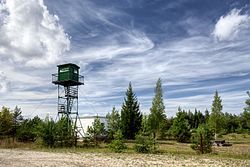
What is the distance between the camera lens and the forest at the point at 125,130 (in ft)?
90.6

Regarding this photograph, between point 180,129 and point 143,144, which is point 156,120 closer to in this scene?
point 180,129

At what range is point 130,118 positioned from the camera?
52.4m

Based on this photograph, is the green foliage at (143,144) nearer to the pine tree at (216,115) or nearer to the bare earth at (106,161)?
the bare earth at (106,161)

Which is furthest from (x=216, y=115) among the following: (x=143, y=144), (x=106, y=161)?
(x=106, y=161)

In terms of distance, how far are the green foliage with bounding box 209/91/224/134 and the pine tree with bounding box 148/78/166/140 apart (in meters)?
8.95

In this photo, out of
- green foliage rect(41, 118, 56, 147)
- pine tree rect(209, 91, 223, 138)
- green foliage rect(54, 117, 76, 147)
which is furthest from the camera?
pine tree rect(209, 91, 223, 138)

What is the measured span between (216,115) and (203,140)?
2967 cm

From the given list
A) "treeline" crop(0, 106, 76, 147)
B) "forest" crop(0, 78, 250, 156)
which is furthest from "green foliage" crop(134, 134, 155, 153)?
"treeline" crop(0, 106, 76, 147)

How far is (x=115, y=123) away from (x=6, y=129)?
1771 centimetres

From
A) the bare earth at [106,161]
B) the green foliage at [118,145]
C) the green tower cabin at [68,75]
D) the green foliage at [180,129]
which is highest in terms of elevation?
the green tower cabin at [68,75]

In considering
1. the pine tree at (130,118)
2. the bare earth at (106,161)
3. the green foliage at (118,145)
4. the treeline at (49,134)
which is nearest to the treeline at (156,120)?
the pine tree at (130,118)

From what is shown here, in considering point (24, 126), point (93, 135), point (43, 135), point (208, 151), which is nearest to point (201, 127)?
point (208, 151)

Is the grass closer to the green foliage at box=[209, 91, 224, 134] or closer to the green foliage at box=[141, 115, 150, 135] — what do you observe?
the green foliage at box=[141, 115, 150, 135]

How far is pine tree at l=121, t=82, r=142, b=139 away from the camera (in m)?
52.2
